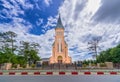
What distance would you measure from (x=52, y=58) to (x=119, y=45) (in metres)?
29.4

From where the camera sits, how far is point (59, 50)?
9538cm

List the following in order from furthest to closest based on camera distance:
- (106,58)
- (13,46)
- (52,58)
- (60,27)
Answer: (60,27), (52,58), (106,58), (13,46)

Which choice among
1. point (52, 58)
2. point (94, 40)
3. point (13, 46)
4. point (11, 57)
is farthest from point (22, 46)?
point (52, 58)

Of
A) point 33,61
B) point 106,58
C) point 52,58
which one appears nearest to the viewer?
point 106,58

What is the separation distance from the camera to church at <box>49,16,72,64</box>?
93450 mm

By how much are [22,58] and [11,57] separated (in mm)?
12406

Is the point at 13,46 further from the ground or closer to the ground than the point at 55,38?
closer to the ground

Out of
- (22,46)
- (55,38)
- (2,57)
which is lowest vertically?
(2,57)

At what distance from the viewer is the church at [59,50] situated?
93.4m

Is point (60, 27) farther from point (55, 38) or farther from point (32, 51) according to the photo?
point (32, 51)

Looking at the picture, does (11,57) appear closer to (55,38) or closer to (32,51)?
(32,51)

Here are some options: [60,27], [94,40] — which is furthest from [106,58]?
[60,27]

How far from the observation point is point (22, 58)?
66.2m

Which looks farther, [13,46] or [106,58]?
[106,58]
